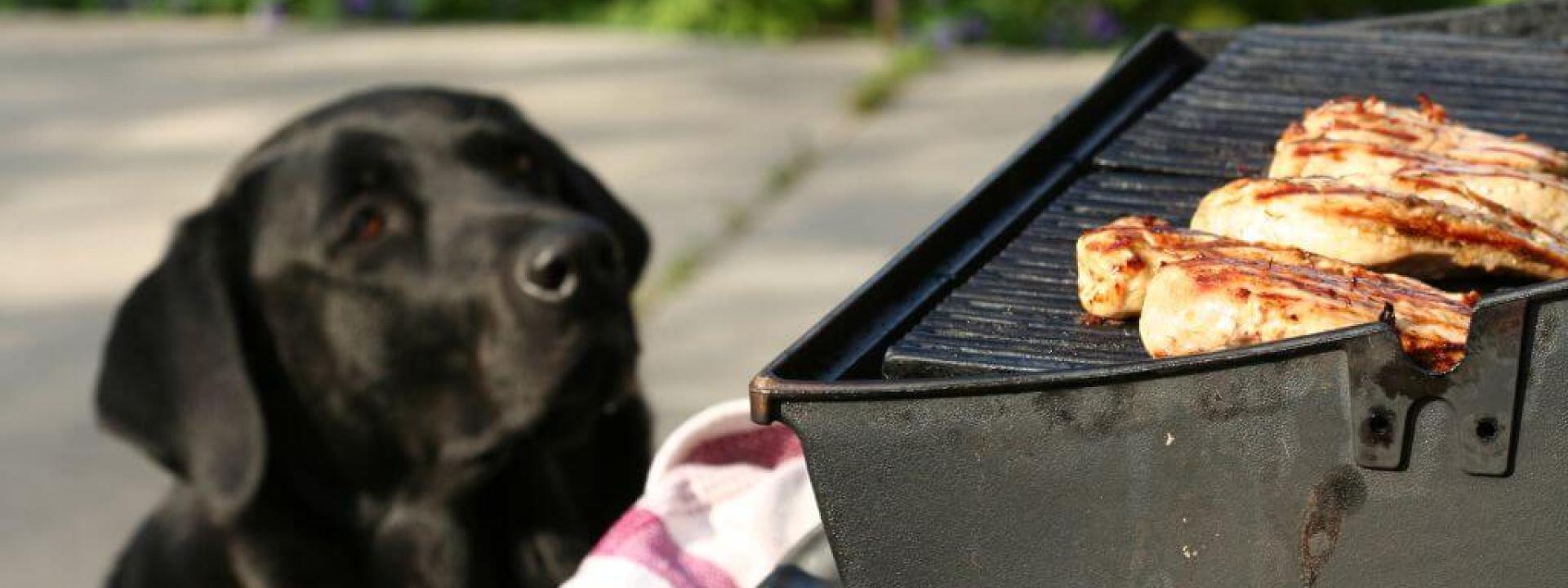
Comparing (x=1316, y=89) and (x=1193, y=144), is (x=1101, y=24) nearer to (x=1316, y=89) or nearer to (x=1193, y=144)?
(x=1316, y=89)

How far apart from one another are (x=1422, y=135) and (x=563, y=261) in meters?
1.54

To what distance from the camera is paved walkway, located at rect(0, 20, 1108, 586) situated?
5352 mm

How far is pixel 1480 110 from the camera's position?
2.23 meters

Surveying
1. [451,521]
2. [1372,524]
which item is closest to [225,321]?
[451,521]

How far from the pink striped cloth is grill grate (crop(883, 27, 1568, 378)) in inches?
8.4

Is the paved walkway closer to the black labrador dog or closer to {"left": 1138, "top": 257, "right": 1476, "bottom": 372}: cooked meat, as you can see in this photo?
the black labrador dog

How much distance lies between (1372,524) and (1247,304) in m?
0.21

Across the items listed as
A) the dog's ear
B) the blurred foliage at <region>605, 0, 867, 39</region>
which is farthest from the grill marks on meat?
the blurred foliage at <region>605, 0, 867, 39</region>

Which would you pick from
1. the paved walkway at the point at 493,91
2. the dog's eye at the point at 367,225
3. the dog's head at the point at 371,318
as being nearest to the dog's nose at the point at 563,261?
the dog's head at the point at 371,318

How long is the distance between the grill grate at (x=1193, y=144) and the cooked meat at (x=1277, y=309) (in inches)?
3.8

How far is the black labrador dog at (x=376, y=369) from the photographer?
3195 millimetres

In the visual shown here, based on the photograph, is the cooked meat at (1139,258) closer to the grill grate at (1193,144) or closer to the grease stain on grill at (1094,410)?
the grill grate at (1193,144)

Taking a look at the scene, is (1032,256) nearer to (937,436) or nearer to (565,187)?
(937,436)

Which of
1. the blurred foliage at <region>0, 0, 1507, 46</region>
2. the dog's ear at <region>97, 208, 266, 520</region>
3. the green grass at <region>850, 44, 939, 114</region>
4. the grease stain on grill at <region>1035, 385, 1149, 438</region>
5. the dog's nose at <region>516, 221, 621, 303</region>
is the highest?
the grease stain on grill at <region>1035, 385, 1149, 438</region>
